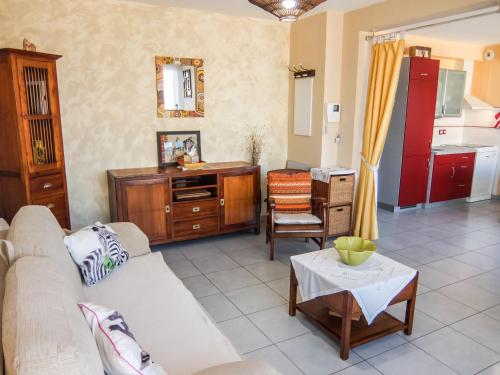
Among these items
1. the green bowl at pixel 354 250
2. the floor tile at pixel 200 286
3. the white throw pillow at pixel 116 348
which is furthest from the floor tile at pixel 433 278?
the white throw pillow at pixel 116 348

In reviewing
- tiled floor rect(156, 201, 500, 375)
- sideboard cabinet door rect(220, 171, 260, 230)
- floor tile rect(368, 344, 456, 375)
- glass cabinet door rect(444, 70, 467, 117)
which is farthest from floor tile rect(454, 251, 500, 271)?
glass cabinet door rect(444, 70, 467, 117)

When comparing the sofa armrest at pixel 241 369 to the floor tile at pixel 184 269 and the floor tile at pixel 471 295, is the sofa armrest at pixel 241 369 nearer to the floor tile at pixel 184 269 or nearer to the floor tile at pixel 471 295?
the floor tile at pixel 184 269

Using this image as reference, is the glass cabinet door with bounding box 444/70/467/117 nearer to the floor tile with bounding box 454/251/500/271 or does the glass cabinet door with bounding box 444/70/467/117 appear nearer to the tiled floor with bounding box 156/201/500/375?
the tiled floor with bounding box 156/201/500/375

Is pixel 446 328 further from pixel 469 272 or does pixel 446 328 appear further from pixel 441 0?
pixel 441 0

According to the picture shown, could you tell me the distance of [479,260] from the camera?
12.4ft

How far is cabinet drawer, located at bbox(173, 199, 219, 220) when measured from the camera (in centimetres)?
395

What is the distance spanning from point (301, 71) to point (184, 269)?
2612mm

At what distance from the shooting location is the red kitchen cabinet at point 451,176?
5.64 meters

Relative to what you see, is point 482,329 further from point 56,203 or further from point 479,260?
point 56,203

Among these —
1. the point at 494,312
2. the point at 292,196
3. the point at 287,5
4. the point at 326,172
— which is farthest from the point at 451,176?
the point at 287,5

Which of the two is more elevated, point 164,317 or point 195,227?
point 164,317

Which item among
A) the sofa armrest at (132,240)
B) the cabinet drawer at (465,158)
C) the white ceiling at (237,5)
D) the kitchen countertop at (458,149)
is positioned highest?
the white ceiling at (237,5)

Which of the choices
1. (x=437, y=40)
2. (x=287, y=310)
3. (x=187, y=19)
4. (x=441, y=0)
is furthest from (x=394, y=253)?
(x=437, y=40)

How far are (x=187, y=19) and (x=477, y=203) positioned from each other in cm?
502
